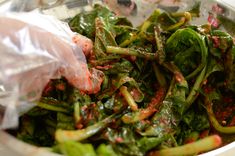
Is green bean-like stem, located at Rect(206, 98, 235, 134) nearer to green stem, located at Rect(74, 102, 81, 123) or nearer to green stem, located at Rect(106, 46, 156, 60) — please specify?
green stem, located at Rect(106, 46, 156, 60)

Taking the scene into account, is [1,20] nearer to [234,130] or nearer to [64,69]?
[64,69]

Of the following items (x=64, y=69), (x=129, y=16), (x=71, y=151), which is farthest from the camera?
(x=129, y=16)

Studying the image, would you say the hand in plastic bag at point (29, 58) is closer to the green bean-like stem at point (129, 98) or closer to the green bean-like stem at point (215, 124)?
the green bean-like stem at point (129, 98)

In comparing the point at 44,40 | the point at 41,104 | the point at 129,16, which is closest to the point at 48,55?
the point at 44,40

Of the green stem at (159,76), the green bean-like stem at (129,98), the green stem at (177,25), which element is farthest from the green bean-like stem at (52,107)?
the green stem at (177,25)

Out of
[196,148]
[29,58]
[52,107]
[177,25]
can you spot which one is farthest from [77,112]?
[177,25]

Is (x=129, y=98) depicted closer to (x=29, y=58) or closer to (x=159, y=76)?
(x=159, y=76)
